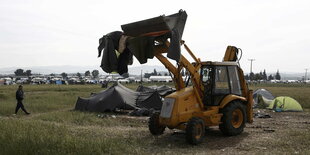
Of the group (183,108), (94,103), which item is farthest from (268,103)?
(183,108)

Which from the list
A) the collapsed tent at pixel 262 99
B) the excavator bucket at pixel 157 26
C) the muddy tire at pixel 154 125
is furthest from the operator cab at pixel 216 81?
the collapsed tent at pixel 262 99

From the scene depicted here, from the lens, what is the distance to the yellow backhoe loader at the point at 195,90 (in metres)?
10.1

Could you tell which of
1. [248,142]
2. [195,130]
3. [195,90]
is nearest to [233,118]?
[248,142]

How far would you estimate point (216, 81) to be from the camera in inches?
448

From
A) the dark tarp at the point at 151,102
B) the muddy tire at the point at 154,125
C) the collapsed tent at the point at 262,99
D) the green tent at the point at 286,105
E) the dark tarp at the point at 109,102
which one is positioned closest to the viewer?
the muddy tire at the point at 154,125

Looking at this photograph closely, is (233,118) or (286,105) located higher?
(233,118)

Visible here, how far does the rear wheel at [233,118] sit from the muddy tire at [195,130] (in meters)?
1.13

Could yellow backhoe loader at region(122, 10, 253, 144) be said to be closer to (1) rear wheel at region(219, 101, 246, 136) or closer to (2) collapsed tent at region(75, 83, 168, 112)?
(1) rear wheel at region(219, 101, 246, 136)

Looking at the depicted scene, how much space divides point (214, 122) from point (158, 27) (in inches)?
131

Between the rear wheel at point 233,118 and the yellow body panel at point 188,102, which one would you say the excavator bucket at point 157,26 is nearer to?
the yellow body panel at point 188,102

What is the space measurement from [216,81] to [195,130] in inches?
76.2

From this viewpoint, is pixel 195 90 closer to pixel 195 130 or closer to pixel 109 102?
pixel 195 130

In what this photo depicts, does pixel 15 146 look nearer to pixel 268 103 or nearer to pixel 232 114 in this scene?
pixel 232 114

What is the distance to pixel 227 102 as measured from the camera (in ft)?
37.2
